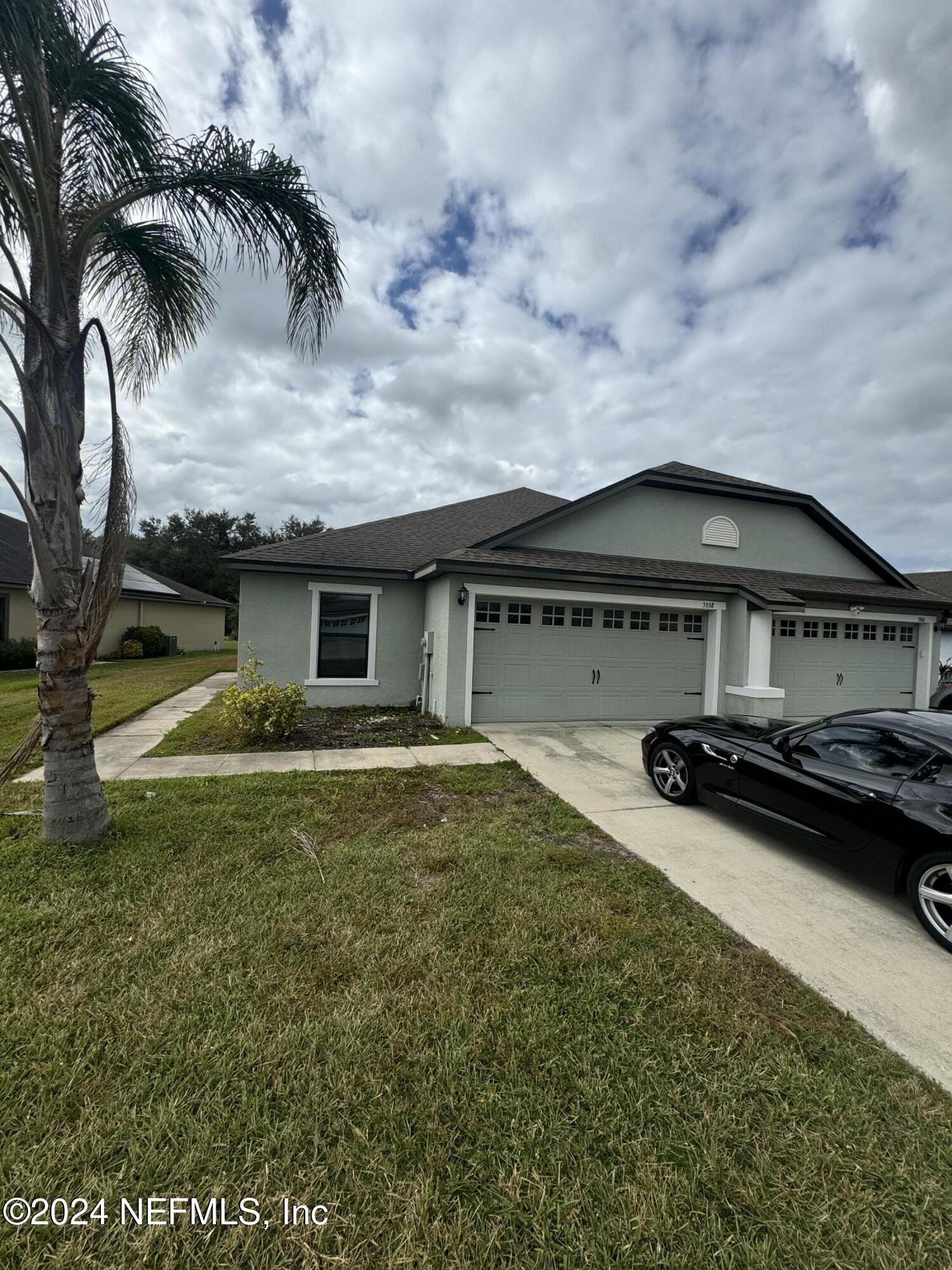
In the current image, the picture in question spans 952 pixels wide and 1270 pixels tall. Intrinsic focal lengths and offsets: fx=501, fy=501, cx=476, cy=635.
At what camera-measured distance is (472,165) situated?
8.11 meters

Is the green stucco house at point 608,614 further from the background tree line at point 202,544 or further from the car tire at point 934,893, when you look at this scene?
the background tree line at point 202,544

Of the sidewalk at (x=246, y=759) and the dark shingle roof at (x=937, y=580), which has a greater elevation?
the dark shingle roof at (x=937, y=580)

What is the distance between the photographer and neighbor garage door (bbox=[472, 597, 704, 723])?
29.4ft

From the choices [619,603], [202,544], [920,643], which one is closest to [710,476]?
[619,603]

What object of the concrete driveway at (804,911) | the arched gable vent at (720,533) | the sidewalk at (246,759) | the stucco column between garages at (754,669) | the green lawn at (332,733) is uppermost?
the arched gable vent at (720,533)

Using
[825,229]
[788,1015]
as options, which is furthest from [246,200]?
[825,229]

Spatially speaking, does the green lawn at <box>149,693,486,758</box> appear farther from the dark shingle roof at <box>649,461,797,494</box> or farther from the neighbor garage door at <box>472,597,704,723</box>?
the dark shingle roof at <box>649,461,797,494</box>

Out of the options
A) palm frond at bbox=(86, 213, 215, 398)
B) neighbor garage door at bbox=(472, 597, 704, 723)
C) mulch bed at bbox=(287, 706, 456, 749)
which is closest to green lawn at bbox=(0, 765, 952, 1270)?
mulch bed at bbox=(287, 706, 456, 749)

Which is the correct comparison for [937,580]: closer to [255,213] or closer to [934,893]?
[934,893]

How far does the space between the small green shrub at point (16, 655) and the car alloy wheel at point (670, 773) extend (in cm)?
1736

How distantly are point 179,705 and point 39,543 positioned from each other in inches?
287

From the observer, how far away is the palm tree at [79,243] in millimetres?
3566

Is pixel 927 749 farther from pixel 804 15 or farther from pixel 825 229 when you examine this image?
pixel 825 229

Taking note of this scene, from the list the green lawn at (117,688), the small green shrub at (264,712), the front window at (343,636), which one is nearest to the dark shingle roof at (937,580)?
the front window at (343,636)
